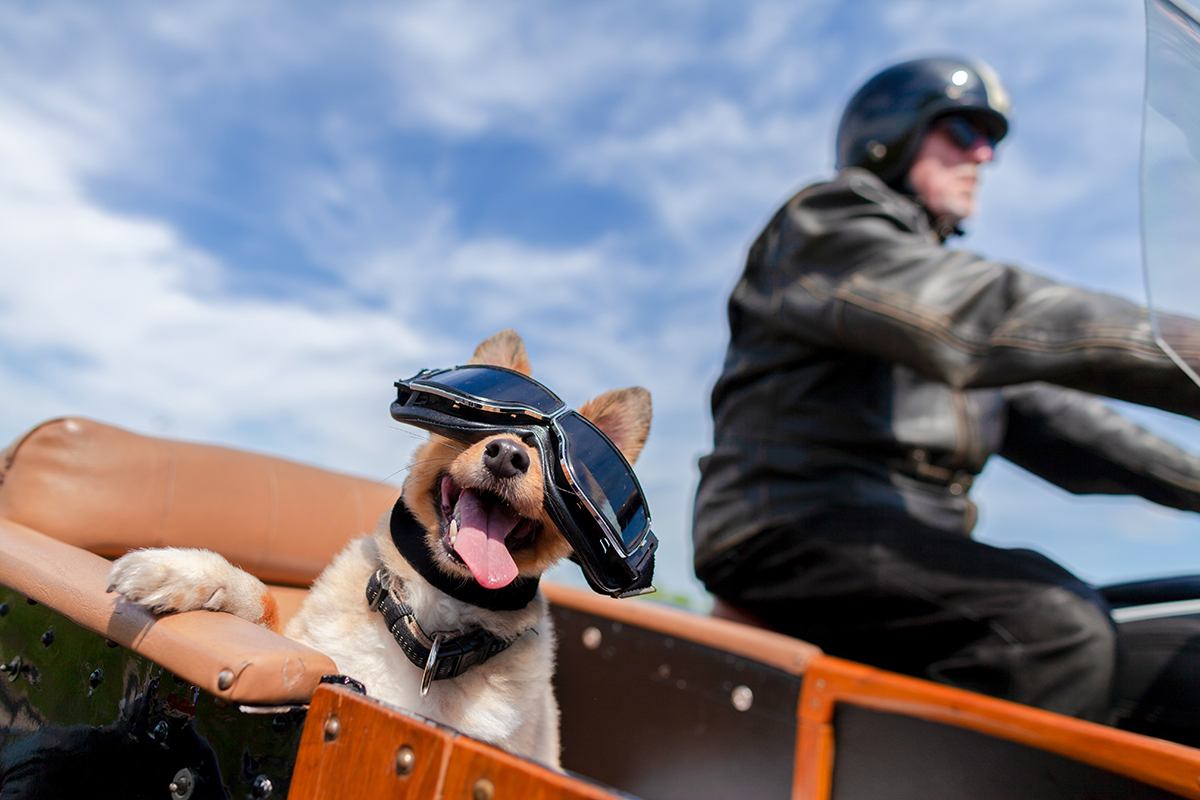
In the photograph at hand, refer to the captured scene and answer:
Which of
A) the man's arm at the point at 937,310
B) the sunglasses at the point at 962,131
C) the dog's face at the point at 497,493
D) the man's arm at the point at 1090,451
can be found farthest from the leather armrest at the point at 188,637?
the sunglasses at the point at 962,131

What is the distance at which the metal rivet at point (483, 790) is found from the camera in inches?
36.4

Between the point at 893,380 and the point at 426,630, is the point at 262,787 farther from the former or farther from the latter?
the point at 893,380

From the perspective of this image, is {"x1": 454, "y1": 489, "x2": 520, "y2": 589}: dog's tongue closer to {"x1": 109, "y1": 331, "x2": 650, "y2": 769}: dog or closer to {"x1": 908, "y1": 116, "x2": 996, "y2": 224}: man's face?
{"x1": 109, "y1": 331, "x2": 650, "y2": 769}: dog

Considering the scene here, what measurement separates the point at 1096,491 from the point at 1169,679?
4.11 feet

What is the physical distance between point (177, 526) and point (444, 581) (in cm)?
112

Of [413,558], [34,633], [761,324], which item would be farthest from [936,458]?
[34,633]

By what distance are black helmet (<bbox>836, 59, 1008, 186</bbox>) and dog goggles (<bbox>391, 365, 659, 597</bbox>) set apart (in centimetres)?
240

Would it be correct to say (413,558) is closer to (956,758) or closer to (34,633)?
(34,633)

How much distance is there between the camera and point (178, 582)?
124 centimetres

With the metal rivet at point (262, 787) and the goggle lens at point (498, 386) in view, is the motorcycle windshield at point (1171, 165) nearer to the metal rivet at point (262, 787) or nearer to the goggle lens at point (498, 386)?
the goggle lens at point (498, 386)

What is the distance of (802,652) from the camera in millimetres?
1898

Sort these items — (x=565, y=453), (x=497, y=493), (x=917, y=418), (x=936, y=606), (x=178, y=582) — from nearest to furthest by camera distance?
(x=178, y=582), (x=565, y=453), (x=497, y=493), (x=936, y=606), (x=917, y=418)

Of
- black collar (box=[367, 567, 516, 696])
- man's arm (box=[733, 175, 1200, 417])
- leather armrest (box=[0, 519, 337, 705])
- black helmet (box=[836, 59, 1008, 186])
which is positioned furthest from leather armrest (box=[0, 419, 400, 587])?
black helmet (box=[836, 59, 1008, 186])

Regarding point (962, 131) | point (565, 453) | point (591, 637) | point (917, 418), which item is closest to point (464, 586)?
point (565, 453)
